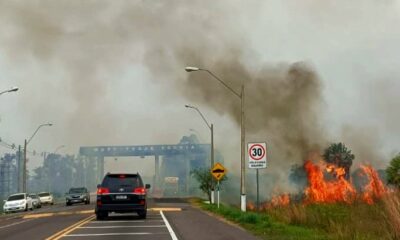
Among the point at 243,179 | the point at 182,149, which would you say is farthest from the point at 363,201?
the point at 182,149

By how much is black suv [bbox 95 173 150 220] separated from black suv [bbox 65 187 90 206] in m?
32.7

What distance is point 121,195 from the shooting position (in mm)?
27078

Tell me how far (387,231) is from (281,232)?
405 cm

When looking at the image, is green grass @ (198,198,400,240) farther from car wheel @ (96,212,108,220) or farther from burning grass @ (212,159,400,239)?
car wheel @ (96,212,108,220)

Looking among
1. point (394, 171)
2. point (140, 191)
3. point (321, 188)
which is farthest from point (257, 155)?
point (321, 188)

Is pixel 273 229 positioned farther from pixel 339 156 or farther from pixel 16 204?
pixel 339 156

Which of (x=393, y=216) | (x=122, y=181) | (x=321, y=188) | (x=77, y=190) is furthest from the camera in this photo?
(x=77, y=190)

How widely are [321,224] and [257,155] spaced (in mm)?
7029

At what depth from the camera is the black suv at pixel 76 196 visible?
59.2 metres

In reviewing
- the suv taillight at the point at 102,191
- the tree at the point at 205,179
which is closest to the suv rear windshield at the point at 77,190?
the tree at the point at 205,179

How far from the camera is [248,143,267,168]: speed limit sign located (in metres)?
27.2

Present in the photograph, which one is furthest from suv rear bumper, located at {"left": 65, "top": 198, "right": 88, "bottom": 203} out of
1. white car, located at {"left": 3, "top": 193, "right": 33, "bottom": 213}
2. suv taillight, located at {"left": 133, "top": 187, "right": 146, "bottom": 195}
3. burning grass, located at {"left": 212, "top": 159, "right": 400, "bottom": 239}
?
suv taillight, located at {"left": 133, "top": 187, "right": 146, "bottom": 195}

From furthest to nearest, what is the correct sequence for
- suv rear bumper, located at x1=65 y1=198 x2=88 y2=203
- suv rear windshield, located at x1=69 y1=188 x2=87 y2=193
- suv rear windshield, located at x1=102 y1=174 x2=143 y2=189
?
suv rear windshield, located at x1=69 y1=188 x2=87 y2=193 < suv rear bumper, located at x1=65 y1=198 x2=88 y2=203 < suv rear windshield, located at x1=102 y1=174 x2=143 y2=189

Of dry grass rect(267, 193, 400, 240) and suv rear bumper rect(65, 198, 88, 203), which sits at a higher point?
dry grass rect(267, 193, 400, 240)
